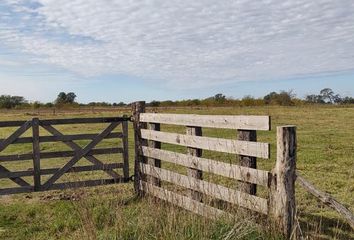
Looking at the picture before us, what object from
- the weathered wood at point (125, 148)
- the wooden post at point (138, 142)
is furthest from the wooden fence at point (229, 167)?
the weathered wood at point (125, 148)

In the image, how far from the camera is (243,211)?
6.31 metres

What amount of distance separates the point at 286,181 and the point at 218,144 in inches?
63.7

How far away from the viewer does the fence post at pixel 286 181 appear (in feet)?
18.9

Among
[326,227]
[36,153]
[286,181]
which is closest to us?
[286,181]

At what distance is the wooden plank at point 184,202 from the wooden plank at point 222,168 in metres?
0.55

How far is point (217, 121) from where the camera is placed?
7.25 m

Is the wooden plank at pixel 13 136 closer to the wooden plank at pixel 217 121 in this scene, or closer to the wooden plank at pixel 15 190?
the wooden plank at pixel 15 190

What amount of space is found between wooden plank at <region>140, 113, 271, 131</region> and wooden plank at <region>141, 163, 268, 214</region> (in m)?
0.92

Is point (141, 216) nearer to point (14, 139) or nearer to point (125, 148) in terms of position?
point (125, 148)

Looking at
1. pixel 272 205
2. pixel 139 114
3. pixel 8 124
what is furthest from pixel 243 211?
pixel 8 124

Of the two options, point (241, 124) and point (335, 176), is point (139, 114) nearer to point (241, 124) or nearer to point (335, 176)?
point (241, 124)

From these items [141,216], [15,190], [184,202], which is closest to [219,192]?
[184,202]

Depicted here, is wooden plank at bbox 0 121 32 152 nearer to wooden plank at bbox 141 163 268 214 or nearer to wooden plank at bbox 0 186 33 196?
wooden plank at bbox 0 186 33 196

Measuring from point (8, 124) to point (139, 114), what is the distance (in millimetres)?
2771
